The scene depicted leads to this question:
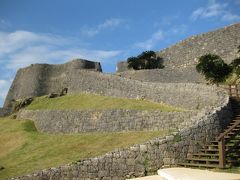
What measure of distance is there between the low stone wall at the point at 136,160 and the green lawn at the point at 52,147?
8.39ft

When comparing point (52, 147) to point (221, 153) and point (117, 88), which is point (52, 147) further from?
point (221, 153)

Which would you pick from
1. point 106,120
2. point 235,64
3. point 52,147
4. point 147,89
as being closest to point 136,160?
point 52,147

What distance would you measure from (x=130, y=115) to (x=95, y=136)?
2920mm

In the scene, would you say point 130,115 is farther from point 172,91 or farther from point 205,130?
point 205,130

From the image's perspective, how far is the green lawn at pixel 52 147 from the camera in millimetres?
23891

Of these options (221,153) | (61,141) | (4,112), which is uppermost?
(4,112)

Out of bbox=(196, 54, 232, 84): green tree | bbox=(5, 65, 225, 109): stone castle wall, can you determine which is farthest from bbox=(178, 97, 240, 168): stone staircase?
bbox=(196, 54, 232, 84): green tree

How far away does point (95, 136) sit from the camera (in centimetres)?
2812

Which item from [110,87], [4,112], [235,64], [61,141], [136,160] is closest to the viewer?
[136,160]

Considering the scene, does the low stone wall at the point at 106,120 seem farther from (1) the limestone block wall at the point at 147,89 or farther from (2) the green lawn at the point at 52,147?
(1) the limestone block wall at the point at 147,89

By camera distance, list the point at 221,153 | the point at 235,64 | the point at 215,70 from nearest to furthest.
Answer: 1. the point at 221,153
2. the point at 215,70
3. the point at 235,64

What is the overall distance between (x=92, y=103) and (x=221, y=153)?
20202 mm

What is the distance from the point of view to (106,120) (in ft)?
97.4

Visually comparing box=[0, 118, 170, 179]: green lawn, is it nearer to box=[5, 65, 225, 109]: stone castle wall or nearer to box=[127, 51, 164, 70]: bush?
box=[5, 65, 225, 109]: stone castle wall
